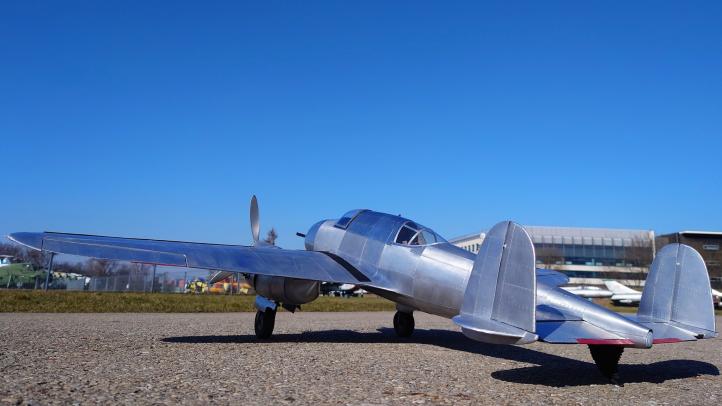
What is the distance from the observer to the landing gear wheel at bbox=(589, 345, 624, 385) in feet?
24.0

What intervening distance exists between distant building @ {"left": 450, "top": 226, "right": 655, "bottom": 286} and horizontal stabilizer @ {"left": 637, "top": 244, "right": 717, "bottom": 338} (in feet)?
272

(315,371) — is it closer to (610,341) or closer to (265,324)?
(610,341)

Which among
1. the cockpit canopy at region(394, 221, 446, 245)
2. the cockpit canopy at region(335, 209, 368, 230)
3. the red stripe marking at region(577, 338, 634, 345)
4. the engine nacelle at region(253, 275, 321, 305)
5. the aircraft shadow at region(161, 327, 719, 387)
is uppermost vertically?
the cockpit canopy at region(335, 209, 368, 230)

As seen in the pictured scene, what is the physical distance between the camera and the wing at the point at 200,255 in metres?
10.2

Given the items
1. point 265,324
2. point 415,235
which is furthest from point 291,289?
point 415,235

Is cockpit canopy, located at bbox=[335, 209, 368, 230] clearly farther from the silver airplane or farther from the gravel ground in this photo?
the gravel ground

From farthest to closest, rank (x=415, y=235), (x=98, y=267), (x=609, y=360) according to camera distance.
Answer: (x=98, y=267) < (x=415, y=235) < (x=609, y=360)

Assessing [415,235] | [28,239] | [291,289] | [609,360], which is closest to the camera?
[609,360]

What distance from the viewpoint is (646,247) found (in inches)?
3374

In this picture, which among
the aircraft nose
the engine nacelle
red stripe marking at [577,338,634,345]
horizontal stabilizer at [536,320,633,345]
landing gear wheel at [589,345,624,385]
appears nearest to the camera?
horizontal stabilizer at [536,320,633,345]

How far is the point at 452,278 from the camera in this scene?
33.4 feet

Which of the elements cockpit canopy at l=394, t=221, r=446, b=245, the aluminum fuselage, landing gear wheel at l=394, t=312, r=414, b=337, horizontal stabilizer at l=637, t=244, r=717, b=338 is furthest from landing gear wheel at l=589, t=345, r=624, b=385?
landing gear wheel at l=394, t=312, r=414, b=337

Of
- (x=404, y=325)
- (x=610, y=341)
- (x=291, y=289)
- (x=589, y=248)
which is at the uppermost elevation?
(x=589, y=248)

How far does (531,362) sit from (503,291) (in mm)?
3430
